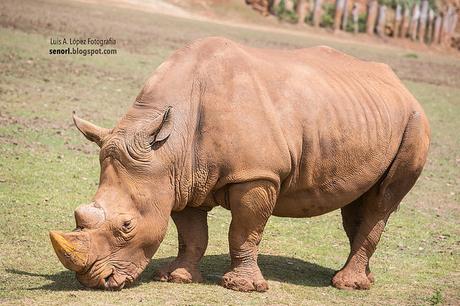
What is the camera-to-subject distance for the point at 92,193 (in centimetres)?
1152

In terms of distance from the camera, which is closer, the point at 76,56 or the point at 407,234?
the point at 407,234

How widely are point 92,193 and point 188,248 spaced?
11.6 ft

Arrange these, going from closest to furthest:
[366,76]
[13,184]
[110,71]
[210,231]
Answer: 1. [366,76]
2. [210,231]
3. [13,184]
4. [110,71]

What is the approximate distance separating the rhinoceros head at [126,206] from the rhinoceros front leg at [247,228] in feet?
1.86

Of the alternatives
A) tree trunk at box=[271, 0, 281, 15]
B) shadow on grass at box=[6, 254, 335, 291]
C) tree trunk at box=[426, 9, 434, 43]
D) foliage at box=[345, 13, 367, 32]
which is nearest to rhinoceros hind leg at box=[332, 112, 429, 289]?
shadow on grass at box=[6, 254, 335, 291]

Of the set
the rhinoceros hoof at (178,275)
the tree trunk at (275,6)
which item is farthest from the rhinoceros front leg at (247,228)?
the tree trunk at (275,6)

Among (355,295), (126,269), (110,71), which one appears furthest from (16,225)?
(110,71)

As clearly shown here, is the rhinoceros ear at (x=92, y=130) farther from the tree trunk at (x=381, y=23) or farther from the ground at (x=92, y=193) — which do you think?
the tree trunk at (x=381, y=23)

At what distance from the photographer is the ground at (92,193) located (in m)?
8.00

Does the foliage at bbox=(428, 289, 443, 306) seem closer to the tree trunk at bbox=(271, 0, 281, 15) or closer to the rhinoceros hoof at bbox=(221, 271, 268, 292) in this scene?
the rhinoceros hoof at bbox=(221, 271, 268, 292)

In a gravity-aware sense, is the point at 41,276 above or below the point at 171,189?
below

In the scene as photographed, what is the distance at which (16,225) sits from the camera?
9469 millimetres

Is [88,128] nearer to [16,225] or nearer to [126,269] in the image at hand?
[126,269]

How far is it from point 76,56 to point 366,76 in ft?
38.2
